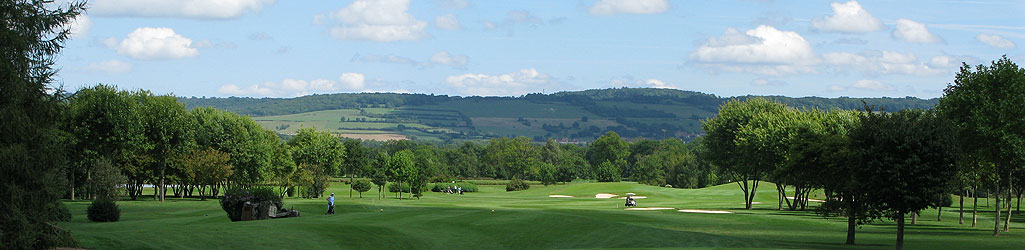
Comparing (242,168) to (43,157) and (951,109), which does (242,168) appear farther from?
(951,109)

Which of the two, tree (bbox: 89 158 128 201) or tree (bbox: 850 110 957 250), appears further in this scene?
tree (bbox: 89 158 128 201)

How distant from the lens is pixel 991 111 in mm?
40938

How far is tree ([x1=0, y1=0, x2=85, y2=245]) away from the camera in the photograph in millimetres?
26672

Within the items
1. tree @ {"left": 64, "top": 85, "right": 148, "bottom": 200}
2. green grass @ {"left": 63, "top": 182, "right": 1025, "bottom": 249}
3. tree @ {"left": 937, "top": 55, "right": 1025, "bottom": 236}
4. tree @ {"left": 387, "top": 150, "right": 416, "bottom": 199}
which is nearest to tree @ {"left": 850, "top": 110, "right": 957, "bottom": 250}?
green grass @ {"left": 63, "top": 182, "right": 1025, "bottom": 249}

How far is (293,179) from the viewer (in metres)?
93.9

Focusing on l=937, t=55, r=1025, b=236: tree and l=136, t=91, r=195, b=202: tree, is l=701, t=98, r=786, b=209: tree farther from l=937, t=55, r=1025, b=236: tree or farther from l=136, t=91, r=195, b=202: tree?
l=136, t=91, r=195, b=202: tree

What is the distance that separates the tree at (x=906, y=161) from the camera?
31500mm

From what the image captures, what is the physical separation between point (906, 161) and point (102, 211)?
40.2 m

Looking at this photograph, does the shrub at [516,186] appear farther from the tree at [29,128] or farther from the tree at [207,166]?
the tree at [29,128]

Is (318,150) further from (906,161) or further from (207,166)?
(906,161)

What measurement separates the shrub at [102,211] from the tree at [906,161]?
38.5 metres

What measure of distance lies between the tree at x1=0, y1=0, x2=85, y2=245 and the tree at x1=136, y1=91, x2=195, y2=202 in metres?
48.0

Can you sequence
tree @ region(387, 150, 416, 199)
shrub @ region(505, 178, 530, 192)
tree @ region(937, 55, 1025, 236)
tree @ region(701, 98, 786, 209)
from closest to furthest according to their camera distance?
tree @ region(937, 55, 1025, 236) → tree @ region(701, 98, 786, 209) → tree @ region(387, 150, 416, 199) → shrub @ region(505, 178, 530, 192)

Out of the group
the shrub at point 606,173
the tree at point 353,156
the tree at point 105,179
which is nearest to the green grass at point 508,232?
the tree at point 105,179
